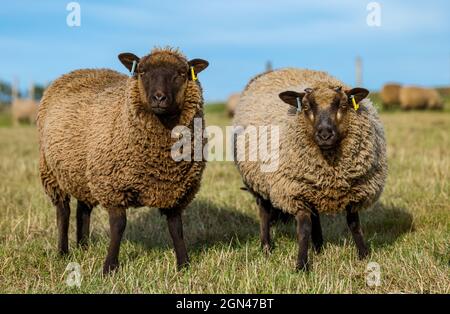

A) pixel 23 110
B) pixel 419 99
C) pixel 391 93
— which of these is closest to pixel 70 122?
pixel 23 110

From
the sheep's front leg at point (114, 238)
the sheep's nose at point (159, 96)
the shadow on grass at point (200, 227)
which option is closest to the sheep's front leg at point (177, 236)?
the sheep's front leg at point (114, 238)

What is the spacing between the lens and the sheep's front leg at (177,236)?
554cm

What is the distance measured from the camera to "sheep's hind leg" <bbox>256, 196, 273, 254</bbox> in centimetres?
643

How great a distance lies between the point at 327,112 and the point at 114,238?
2.29m

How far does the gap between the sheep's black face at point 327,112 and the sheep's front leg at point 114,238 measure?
195 cm

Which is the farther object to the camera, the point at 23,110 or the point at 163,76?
the point at 23,110

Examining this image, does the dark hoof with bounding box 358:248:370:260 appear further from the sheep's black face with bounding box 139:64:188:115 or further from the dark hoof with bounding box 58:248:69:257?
the dark hoof with bounding box 58:248:69:257

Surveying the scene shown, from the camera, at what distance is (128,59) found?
5.54 metres

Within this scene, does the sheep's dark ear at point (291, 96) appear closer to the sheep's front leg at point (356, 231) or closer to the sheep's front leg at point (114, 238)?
the sheep's front leg at point (356, 231)

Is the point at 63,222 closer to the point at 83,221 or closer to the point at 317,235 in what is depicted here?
the point at 83,221

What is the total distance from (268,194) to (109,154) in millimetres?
1855

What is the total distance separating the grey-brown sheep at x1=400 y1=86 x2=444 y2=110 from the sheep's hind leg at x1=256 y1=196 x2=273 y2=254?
33523 millimetres

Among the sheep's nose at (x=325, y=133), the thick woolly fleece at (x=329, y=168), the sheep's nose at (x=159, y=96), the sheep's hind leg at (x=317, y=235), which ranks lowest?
the sheep's hind leg at (x=317, y=235)
